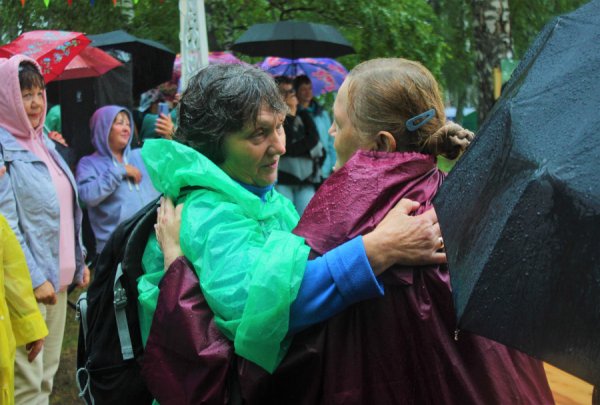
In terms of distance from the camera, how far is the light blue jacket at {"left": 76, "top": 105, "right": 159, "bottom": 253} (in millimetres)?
5848

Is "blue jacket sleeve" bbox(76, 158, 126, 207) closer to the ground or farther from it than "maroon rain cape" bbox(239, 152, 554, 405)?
closer to the ground

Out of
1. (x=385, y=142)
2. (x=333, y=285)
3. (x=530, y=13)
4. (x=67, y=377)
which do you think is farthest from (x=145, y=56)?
(x=530, y=13)

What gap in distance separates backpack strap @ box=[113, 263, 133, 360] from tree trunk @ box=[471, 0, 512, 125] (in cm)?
1022

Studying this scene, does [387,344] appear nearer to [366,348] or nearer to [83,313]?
[366,348]

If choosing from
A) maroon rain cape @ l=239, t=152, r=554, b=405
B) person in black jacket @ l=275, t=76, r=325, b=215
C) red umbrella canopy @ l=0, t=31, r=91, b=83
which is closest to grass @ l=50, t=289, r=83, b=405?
red umbrella canopy @ l=0, t=31, r=91, b=83

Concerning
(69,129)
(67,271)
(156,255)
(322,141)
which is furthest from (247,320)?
(322,141)

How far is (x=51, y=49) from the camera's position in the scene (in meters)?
6.48

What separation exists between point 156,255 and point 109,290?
0.19 m

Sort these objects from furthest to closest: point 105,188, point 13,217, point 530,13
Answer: point 530,13 → point 105,188 → point 13,217

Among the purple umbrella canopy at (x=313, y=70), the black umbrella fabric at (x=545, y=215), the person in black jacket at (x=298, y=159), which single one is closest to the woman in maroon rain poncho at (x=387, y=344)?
the black umbrella fabric at (x=545, y=215)

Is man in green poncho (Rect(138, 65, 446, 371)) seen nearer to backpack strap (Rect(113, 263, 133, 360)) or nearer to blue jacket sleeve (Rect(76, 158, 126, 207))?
backpack strap (Rect(113, 263, 133, 360))

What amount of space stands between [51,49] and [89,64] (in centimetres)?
102

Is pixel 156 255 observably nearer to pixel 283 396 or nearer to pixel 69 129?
pixel 283 396

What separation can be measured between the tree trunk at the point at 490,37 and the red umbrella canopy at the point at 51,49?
6.90m
